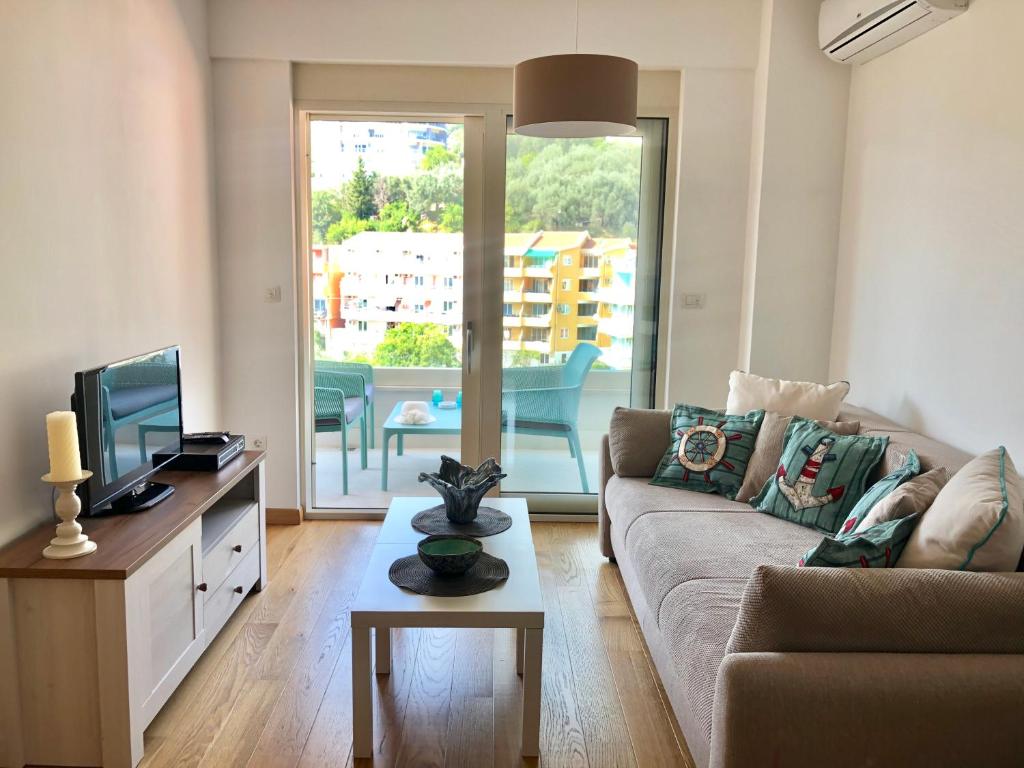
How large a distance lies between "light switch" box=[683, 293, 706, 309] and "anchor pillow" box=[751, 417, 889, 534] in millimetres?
1305

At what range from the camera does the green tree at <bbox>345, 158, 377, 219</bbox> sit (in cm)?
441

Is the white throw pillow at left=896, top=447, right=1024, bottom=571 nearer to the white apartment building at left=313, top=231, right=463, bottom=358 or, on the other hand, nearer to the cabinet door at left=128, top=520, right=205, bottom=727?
the cabinet door at left=128, top=520, right=205, bottom=727

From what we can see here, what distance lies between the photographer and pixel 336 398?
15.1 feet

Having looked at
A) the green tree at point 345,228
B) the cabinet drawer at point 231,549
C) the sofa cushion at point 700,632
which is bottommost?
the cabinet drawer at point 231,549

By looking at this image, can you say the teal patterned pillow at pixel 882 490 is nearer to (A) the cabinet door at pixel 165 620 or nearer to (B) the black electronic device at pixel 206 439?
(A) the cabinet door at pixel 165 620

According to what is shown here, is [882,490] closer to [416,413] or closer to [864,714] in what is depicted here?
[864,714]

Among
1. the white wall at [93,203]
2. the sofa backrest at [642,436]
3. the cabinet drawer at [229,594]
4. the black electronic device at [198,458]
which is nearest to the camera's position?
the white wall at [93,203]

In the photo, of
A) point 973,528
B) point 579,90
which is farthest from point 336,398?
point 973,528

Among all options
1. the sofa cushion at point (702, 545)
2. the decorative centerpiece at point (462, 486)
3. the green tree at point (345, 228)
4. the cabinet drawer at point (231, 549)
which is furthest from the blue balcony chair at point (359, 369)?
the sofa cushion at point (702, 545)

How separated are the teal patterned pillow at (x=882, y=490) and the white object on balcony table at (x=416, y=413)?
257cm

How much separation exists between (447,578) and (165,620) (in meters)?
0.87

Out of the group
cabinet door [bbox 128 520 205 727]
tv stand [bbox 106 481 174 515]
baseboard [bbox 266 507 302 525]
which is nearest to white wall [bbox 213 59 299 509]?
baseboard [bbox 266 507 302 525]

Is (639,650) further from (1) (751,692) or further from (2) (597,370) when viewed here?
(2) (597,370)

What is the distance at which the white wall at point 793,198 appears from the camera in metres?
4.05
